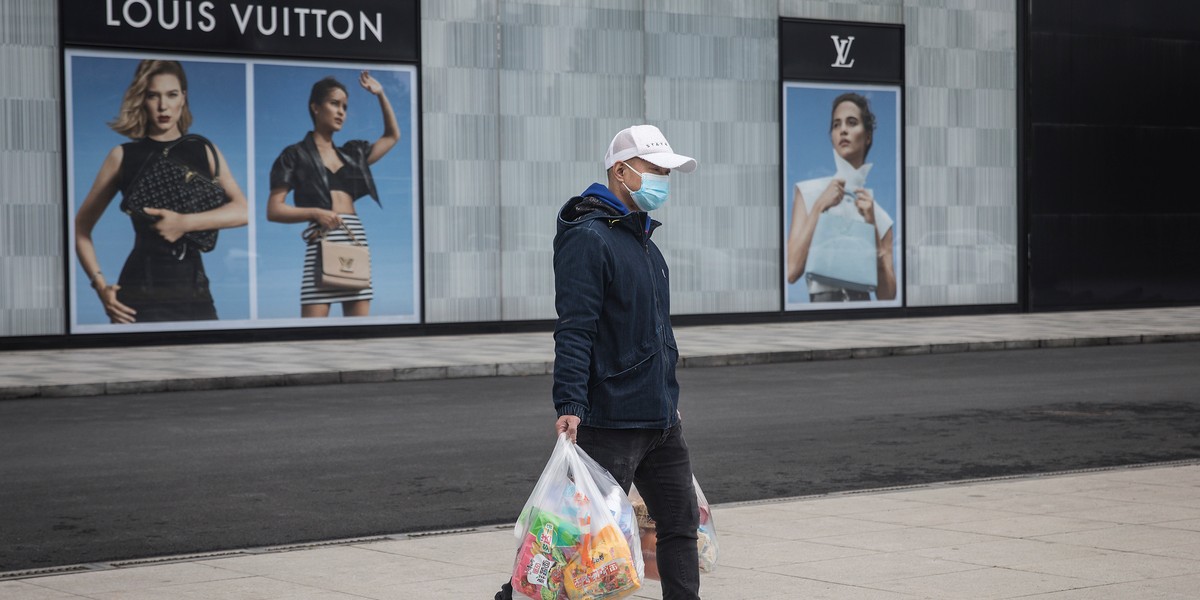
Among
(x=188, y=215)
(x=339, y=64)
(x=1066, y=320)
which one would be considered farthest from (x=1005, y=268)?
(x=188, y=215)

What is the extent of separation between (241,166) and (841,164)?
31.5ft

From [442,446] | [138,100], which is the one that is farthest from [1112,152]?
Answer: [442,446]

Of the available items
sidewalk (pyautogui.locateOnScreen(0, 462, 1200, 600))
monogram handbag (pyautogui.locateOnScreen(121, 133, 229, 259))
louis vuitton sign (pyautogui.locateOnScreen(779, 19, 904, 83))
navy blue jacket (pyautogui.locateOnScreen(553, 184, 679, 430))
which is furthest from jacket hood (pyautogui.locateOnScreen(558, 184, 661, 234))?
louis vuitton sign (pyautogui.locateOnScreen(779, 19, 904, 83))

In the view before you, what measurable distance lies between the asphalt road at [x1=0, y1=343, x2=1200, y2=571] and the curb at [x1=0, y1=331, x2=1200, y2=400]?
1.57 feet

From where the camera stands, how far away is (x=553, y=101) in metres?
22.8

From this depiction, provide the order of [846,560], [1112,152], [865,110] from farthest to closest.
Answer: [1112,152]
[865,110]
[846,560]

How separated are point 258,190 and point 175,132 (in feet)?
4.27

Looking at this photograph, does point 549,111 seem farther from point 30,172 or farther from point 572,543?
point 572,543

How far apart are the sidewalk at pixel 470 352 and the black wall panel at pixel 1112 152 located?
206 cm

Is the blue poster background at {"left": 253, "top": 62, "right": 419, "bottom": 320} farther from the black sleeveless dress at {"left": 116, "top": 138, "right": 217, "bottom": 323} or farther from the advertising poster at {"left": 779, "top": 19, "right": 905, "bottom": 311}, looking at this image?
the advertising poster at {"left": 779, "top": 19, "right": 905, "bottom": 311}

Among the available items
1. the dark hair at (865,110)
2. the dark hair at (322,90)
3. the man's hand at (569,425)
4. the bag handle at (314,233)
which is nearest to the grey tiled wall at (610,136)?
the dark hair at (865,110)

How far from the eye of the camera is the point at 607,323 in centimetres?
504

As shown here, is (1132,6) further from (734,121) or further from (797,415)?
(797,415)

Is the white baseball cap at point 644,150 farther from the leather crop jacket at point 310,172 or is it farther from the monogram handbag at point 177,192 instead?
the leather crop jacket at point 310,172
